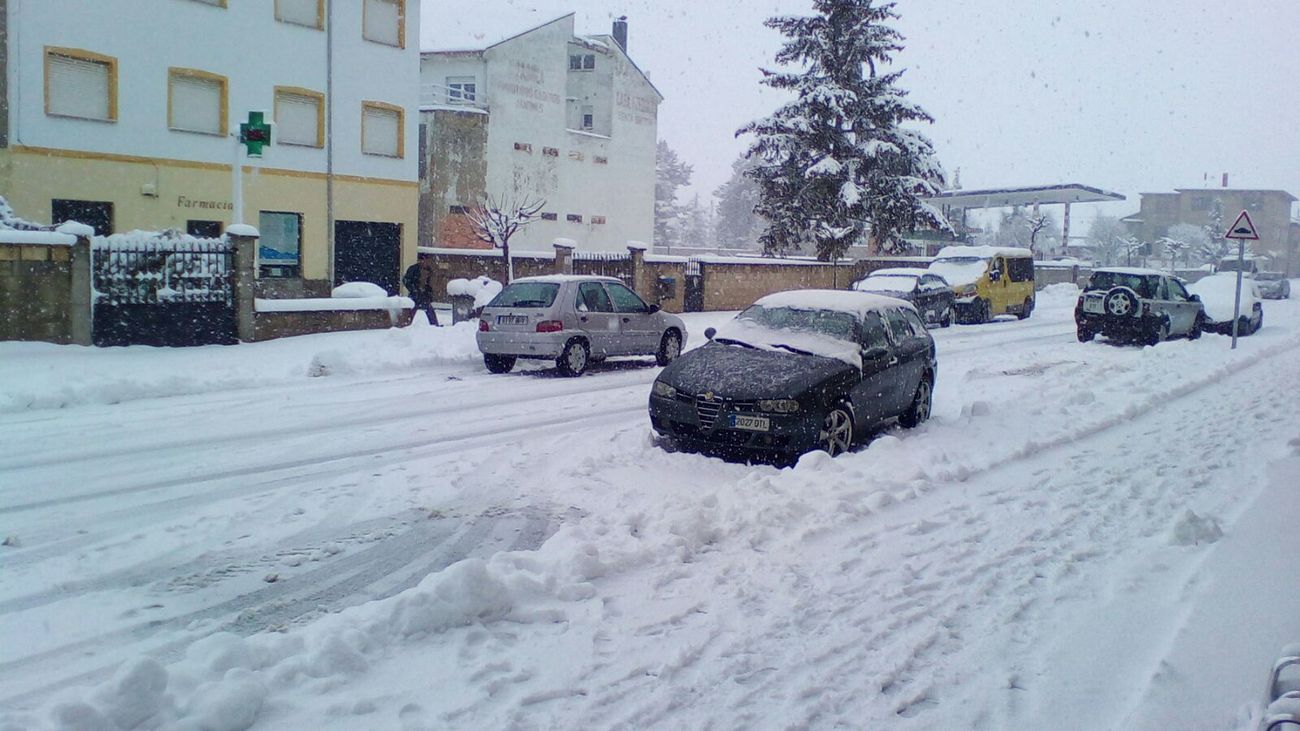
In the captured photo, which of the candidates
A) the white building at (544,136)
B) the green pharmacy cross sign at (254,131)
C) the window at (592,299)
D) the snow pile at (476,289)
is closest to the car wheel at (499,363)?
the window at (592,299)

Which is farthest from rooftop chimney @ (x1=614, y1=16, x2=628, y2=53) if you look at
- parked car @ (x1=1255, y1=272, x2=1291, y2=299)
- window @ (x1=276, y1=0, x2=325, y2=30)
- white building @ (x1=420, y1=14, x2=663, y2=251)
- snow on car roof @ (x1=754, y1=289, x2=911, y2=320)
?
snow on car roof @ (x1=754, y1=289, x2=911, y2=320)

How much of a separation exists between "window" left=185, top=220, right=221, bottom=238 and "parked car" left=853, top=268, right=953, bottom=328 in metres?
17.4

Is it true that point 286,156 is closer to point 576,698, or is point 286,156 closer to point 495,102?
point 495,102

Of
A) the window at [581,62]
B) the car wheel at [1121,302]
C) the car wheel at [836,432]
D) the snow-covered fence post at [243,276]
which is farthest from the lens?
the window at [581,62]

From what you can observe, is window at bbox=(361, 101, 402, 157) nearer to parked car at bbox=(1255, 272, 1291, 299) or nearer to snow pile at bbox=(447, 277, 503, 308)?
snow pile at bbox=(447, 277, 503, 308)

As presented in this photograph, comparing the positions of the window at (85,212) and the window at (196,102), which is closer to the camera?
the window at (85,212)

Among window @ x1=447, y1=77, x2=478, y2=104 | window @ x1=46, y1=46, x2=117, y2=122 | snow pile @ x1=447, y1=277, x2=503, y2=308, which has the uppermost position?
window @ x1=447, y1=77, x2=478, y2=104

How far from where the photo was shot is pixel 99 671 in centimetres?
456

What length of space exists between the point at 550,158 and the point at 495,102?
4.02 meters

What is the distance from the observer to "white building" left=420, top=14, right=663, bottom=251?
148 ft

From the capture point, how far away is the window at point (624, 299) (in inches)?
663

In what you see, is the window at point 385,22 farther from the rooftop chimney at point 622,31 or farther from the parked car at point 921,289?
the rooftop chimney at point 622,31

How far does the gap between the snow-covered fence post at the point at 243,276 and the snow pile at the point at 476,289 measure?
667cm

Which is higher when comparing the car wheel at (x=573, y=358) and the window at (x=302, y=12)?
the window at (x=302, y=12)
